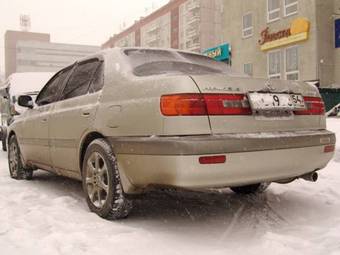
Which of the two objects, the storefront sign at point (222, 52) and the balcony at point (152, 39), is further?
the balcony at point (152, 39)

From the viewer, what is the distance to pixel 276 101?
3.34 metres

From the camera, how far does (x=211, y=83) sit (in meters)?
3.10

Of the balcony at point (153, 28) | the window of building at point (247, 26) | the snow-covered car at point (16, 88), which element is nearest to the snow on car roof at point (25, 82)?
the snow-covered car at point (16, 88)

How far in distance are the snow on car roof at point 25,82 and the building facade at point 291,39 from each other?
1372 cm

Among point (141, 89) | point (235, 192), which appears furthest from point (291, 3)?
point (141, 89)

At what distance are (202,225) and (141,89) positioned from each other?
4.12 ft

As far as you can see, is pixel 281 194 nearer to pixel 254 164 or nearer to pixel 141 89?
pixel 254 164

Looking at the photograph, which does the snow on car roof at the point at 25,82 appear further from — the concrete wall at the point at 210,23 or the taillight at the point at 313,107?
the concrete wall at the point at 210,23

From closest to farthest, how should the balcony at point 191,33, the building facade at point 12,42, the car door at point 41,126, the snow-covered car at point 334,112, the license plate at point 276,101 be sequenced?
the license plate at point 276,101 → the car door at point 41,126 → the snow-covered car at point 334,112 → the balcony at point 191,33 → the building facade at point 12,42

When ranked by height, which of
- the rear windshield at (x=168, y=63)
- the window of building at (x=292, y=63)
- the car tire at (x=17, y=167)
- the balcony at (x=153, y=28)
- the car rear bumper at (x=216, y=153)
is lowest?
the car tire at (x=17, y=167)

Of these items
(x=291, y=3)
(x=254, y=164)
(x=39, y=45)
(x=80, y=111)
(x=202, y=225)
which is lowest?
(x=202, y=225)

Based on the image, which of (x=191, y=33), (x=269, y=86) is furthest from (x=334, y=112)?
(x=191, y=33)

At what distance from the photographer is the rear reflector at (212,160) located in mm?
2922

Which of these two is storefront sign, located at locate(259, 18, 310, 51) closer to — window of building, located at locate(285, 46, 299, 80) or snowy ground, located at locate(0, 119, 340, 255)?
window of building, located at locate(285, 46, 299, 80)
